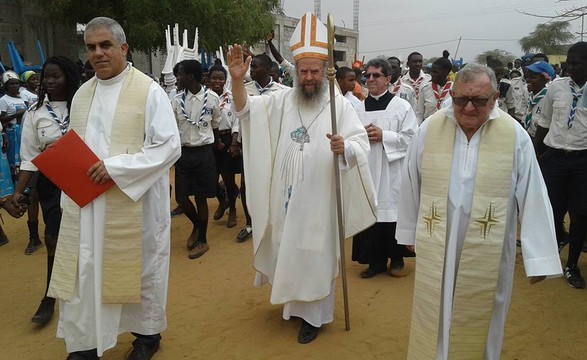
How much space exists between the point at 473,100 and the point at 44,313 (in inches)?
158

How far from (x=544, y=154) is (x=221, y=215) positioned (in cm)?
477

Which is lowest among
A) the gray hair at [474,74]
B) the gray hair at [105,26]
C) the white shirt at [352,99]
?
the white shirt at [352,99]

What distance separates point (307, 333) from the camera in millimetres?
4113

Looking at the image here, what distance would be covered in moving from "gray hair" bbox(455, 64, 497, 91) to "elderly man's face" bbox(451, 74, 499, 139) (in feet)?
0.05

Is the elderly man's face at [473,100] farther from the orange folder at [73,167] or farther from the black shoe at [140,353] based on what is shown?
the black shoe at [140,353]

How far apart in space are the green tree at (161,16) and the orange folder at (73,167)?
1259 cm

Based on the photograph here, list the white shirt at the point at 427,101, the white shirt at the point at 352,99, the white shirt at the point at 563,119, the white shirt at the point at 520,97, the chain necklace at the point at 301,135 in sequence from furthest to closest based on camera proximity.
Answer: the white shirt at the point at 520,97 → the white shirt at the point at 427,101 → the white shirt at the point at 352,99 → the white shirt at the point at 563,119 → the chain necklace at the point at 301,135

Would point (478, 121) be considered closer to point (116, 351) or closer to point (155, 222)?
point (155, 222)

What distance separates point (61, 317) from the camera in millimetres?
3514

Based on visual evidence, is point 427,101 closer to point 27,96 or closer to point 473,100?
point 473,100

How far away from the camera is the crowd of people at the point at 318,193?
288 centimetres

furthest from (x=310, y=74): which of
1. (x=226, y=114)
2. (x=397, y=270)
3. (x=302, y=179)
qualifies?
(x=226, y=114)

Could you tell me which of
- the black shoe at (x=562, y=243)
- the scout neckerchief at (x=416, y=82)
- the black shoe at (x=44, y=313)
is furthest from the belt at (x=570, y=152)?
the black shoe at (x=44, y=313)

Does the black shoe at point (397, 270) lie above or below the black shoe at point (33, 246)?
above
